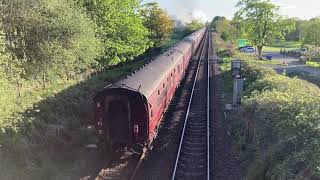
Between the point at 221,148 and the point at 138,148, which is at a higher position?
the point at 138,148

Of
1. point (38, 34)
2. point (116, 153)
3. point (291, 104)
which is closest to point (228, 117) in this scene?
point (291, 104)

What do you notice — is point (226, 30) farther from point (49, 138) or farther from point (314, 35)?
point (49, 138)

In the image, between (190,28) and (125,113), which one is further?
(190,28)

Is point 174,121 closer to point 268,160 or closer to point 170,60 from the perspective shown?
point 170,60

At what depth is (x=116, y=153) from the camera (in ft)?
52.8

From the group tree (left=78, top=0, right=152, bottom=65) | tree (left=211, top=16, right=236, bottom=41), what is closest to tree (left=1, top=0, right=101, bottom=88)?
tree (left=78, top=0, right=152, bottom=65)

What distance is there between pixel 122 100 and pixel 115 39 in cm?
1914

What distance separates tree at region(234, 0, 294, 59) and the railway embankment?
4296 cm

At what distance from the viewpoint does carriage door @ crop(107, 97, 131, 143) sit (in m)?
14.6

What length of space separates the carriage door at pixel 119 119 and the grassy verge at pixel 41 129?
7.89 ft

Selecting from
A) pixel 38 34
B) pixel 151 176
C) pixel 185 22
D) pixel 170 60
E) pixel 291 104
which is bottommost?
pixel 151 176

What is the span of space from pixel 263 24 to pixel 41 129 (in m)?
52.7

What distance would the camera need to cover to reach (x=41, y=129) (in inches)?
660

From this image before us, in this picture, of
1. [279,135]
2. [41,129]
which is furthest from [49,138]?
[279,135]
